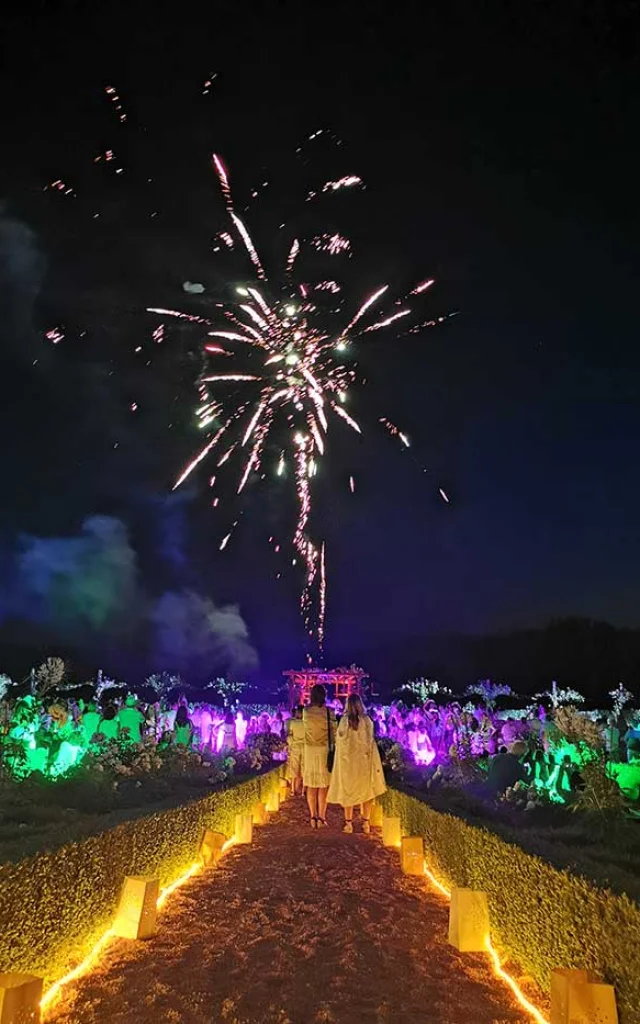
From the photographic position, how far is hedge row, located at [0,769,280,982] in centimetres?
346

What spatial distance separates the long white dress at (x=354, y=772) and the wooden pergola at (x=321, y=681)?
73.0 feet

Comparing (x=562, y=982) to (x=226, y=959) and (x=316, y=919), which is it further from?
(x=316, y=919)

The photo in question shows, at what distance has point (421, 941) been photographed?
473 cm

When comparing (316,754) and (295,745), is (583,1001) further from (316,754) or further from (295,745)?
(295,745)

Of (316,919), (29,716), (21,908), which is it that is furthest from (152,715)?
(21,908)

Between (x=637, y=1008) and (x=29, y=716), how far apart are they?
14.5 meters

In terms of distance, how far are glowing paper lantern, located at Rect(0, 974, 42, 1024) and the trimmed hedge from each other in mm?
2551

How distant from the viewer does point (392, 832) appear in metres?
8.45

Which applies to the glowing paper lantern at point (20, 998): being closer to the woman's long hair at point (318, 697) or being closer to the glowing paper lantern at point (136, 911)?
the glowing paper lantern at point (136, 911)

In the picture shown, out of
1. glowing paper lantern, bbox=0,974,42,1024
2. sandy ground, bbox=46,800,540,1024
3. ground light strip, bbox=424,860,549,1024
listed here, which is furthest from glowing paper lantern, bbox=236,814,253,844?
glowing paper lantern, bbox=0,974,42,1024

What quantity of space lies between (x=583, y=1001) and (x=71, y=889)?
276 cm

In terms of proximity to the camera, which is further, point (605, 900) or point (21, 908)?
point (21, 908)

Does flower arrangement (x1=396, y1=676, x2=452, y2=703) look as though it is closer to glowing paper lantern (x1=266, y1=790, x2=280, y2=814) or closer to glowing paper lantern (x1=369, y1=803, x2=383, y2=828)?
glowing paper lantern (x1=266, y1=790, x2=280, y2=814)

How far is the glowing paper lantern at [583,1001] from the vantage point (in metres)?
3.04
